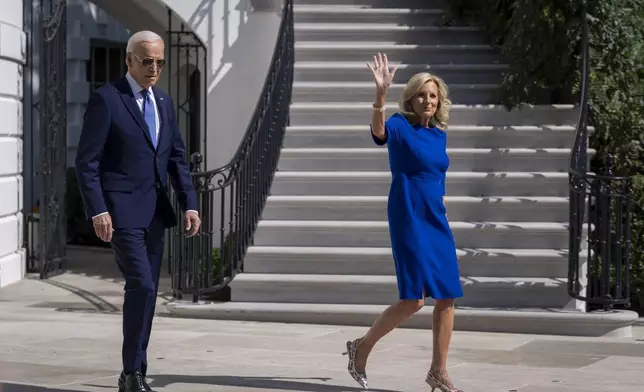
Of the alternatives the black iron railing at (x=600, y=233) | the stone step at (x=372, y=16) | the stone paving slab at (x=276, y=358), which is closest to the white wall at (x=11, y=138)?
Result: the stone paving slab at (x=276, y=358)

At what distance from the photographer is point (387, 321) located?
7.06 metres

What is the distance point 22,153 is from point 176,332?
4.15 metres

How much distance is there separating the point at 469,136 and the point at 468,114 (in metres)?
0.33

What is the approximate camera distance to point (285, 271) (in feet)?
35.6

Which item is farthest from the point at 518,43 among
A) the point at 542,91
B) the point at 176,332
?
the point at 176,332

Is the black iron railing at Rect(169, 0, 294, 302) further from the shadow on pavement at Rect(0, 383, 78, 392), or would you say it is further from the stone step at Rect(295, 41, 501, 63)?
the shadow on pavement at Rect(0, 383, 78, 392)

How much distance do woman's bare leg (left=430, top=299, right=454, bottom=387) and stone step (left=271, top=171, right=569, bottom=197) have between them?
459cm

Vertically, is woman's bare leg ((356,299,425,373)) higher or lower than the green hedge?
lower

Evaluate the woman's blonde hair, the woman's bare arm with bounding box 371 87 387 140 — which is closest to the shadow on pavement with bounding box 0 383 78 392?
the woman's bare arm with bounding box 371 87 387 140

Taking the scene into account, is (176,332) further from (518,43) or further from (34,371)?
Answer: (518,43)

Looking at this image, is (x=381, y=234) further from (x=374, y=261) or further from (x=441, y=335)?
(x=441, y=335)

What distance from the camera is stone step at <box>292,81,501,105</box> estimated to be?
42.3 feet

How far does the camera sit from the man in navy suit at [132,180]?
6523 millimetres

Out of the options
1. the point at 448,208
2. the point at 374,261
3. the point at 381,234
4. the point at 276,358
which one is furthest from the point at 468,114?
the point at 276,358
